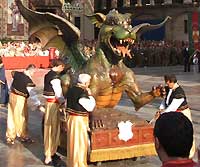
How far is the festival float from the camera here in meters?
Answer: 7.09

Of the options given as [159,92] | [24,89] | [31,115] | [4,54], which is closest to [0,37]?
[4,54]

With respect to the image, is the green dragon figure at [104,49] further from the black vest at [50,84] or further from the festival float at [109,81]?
the black vest at [50,84]

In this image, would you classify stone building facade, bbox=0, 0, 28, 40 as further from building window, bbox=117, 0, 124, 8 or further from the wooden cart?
the wooden cart

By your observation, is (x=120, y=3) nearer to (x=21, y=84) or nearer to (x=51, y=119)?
(x=21, y=84)

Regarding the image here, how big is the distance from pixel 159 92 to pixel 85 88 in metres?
1.20

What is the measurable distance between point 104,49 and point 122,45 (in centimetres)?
41

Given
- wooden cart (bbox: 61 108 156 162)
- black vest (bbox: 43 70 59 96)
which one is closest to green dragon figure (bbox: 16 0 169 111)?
wooden cart (bbox: 61 108 156 162)

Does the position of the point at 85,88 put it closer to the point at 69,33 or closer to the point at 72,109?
Result: the point at 72,109

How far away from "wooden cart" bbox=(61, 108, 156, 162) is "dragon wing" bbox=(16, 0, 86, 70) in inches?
40.5

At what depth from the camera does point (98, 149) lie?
711 centimetres

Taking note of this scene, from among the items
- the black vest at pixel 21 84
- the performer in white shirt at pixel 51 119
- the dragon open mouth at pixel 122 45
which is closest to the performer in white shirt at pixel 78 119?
the dragon open mouth at pixel 122 45

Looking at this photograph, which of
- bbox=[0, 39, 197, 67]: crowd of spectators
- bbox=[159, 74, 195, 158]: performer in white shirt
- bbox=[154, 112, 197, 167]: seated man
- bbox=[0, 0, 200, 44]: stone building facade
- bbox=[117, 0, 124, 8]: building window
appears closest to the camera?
bbox=[154, 112, 197, 167]: seated man

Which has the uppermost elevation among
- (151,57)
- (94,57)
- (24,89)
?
(94,57)

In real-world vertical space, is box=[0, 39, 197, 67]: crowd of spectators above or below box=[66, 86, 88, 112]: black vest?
below
